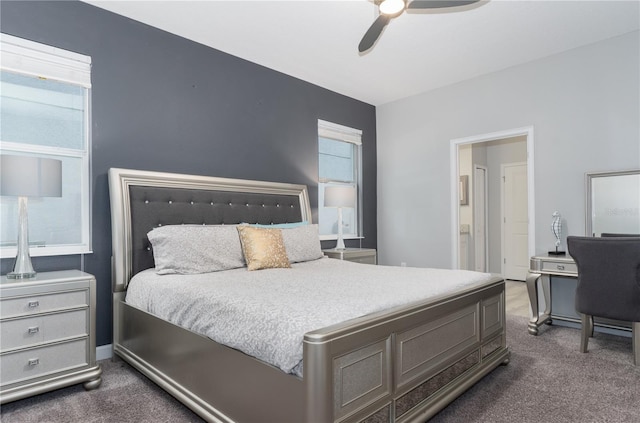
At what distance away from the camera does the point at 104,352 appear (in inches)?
114

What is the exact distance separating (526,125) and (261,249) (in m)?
3.15

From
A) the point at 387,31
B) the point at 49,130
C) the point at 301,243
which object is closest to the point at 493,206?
the point at 387,31

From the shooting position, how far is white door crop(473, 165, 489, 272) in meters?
6.26

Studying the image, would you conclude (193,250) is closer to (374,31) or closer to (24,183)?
(24,183)

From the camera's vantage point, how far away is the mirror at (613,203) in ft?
11.1

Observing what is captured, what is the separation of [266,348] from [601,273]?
8.40 ft

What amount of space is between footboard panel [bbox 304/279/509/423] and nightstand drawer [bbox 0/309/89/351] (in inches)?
68.5

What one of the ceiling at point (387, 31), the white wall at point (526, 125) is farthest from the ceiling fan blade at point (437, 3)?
the white wall at point (526, 125)

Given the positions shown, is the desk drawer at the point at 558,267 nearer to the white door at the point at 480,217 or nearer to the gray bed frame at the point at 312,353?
the gray bed frame at the point at 312,353

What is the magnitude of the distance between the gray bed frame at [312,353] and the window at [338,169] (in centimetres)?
178

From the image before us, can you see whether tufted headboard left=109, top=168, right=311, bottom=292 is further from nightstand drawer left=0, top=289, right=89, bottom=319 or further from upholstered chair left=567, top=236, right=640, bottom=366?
upholstered chair left=567, top=236, right=640, bottom=366

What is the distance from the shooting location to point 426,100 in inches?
194

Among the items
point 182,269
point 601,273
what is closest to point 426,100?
point 601,273

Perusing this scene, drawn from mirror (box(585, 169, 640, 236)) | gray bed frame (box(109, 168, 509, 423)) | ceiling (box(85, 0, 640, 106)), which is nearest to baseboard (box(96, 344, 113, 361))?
gray bed frame (box(109, 168, 509, 423))
